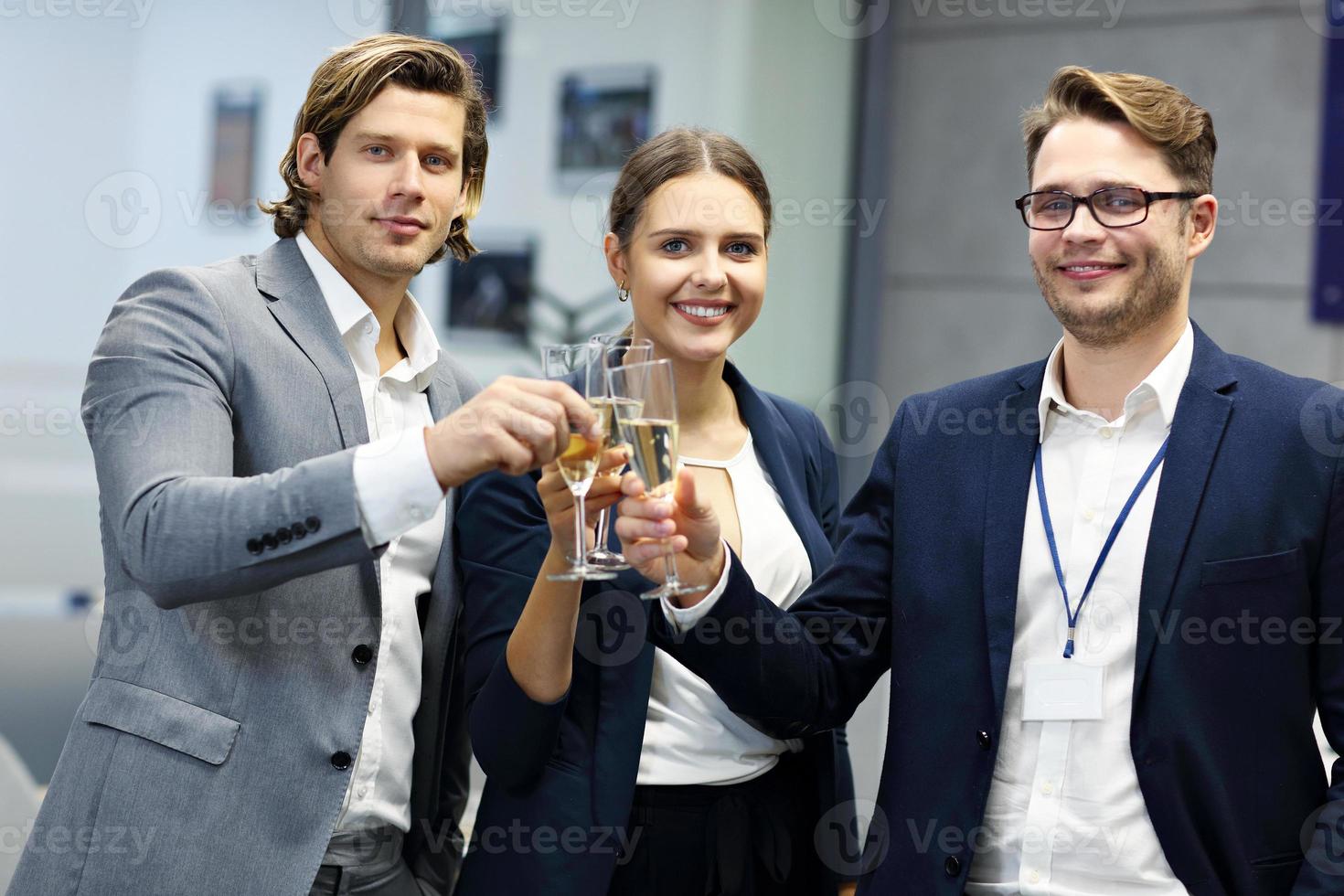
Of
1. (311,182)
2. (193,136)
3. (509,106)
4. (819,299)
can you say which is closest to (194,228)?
(193,136)

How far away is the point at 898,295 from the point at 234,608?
449 centimetres

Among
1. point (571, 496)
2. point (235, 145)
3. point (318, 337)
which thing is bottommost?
point (571, 496)

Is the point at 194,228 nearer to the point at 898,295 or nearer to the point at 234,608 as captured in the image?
the point at 234,608

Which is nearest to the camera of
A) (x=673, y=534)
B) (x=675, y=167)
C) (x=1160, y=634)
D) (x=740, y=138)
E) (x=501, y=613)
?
(x=673, y=534)

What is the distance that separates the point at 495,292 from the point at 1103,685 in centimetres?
269

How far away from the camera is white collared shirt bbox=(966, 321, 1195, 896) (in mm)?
1735

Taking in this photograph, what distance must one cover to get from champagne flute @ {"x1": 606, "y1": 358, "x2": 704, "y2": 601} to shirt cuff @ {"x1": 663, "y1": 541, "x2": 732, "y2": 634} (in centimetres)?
27

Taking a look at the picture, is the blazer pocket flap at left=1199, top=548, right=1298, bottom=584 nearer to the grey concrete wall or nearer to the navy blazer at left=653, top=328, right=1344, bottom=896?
the navy blazer at left=653, top=328, right=1344, bottom=896

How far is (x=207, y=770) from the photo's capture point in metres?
1.70


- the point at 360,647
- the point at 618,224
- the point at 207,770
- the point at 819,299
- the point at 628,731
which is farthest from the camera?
the point at 819,299

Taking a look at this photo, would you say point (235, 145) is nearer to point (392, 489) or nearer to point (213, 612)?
point (213, 612)

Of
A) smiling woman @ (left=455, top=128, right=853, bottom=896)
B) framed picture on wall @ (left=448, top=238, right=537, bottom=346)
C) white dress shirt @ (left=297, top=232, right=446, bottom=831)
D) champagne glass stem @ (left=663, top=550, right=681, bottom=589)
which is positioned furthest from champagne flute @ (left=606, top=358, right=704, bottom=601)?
framed picture on wall @ (left=448, top=238, right=537, bottom=346)

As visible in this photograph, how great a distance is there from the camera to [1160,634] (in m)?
1.74

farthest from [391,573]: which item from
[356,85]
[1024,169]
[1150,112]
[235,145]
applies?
[1024,169]
